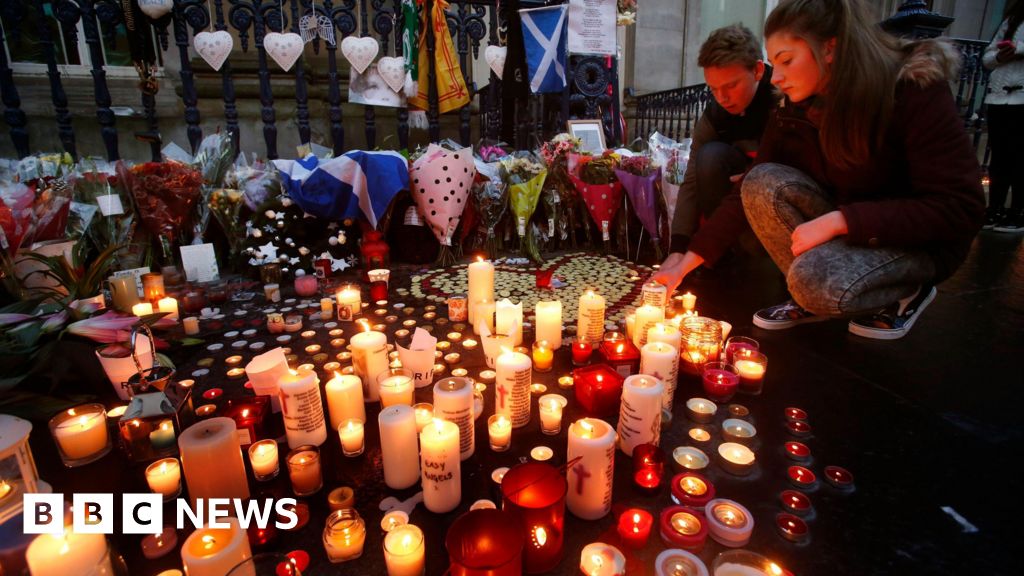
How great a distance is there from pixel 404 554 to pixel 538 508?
0.25 m

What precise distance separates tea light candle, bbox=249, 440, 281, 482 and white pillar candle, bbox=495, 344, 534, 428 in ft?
1.90

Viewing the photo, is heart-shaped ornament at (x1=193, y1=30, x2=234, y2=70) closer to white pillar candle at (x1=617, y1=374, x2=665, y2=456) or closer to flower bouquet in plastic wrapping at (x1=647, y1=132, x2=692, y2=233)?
flower bouquet in plastic wrapping at (x1=647, y1=132, x2=692, y2=233)

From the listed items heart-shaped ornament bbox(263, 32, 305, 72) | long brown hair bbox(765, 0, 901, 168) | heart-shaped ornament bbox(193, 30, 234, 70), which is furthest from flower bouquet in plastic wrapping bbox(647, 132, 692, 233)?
heart-shaped ornament bbox(193, 30, 234, 70)

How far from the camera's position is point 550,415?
139cm

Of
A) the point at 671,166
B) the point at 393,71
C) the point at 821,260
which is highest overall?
the point at 393,71

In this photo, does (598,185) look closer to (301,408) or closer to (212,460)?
(301,408)

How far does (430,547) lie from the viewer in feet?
3.33

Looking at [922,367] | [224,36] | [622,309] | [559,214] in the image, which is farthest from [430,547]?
[224,36]

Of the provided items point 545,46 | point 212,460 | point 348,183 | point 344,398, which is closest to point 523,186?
point 348,183

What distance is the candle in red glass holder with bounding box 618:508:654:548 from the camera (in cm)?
99

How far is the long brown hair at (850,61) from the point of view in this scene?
61.9 inches

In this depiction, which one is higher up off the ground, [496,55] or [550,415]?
[496,55]

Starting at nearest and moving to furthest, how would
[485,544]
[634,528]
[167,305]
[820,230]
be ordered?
[485,544], [634,528], [820,230], [167,305]

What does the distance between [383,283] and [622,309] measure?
48.3 inches
